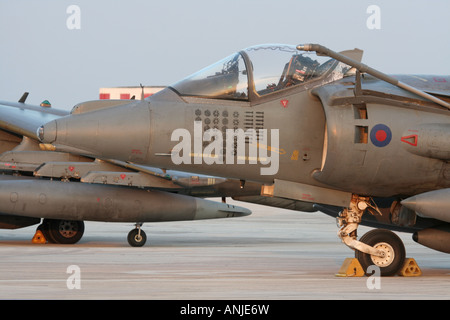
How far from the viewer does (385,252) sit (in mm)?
9898

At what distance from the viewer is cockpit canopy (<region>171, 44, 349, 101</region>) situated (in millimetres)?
9781

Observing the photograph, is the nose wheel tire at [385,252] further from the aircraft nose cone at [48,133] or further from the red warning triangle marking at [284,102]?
the aircraft nose cone at [48,133]

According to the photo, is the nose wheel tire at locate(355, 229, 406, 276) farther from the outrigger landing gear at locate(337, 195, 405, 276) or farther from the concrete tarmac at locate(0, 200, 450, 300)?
the concrete tarmac at locate(0, 200, 450, 300)

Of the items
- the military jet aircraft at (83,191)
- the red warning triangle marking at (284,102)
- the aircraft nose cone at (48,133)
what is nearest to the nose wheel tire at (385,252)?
the red warning triangle marking at (284,102)

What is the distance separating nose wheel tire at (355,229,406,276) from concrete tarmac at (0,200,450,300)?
194 mm

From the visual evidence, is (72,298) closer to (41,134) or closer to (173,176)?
(41,134)

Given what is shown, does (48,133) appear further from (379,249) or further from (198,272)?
(379,249)

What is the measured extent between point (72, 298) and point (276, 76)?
4100 millimetres

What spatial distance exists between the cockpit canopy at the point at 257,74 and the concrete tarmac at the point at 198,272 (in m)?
2.41

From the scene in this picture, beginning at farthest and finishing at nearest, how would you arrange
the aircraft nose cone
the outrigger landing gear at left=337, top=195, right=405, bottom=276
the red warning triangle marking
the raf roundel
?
the outrigger landing gear at left=337, top=195, right=405, bottom=276 < the red warning triangle marking < the raf roundel < the aircraft nose cone

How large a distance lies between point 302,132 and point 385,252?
193cm

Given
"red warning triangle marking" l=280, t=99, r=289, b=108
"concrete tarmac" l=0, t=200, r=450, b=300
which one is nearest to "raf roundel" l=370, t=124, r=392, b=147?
"red warning triangle marking" l=280, t=99, r=289, b=108

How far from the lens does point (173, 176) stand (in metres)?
17.1

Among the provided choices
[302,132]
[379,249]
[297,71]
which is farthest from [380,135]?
[379,249]
